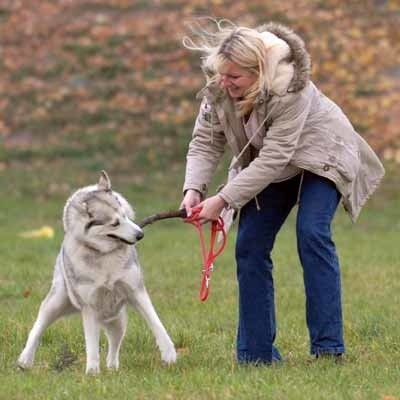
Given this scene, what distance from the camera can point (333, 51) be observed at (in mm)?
22297

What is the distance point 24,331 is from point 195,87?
13732 millimetres

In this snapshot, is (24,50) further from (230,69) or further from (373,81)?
(230,69)

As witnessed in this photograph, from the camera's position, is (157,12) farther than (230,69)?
Yes

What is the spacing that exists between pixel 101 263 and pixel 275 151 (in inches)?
46.0

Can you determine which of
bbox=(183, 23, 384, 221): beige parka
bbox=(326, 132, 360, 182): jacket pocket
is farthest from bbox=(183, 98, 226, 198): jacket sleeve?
bbox=(326, 132, 360, 182): jacket pocket

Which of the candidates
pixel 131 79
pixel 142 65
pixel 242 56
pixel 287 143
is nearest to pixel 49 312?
pixel 287 143

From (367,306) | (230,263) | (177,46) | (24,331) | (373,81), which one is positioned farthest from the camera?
(177,46)

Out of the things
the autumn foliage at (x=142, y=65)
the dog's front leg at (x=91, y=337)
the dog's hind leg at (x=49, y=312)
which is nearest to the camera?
the dog's front leg at (x=91, y=337)

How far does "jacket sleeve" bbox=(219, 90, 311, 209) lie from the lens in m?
6.59

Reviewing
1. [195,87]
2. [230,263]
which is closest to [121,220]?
[230,263]

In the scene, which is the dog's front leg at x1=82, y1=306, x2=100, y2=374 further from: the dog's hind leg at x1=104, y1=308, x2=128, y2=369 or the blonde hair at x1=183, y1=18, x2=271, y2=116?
the blonde hair at x1=183, y1=18, x2=271, y2=116

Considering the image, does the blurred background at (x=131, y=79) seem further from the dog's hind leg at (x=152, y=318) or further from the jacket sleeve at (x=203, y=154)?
the dog's hind leg at (x=152, y=318)

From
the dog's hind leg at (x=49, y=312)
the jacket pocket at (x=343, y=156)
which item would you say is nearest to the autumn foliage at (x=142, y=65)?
the jacket pocket at (x=343, y=156)

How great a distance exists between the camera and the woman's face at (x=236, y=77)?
255 inches
